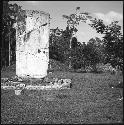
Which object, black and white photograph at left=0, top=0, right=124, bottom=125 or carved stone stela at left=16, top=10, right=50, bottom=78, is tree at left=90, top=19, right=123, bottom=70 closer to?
black and white photograph at left=0, top=0, right=124, bottom=125

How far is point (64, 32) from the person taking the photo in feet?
159

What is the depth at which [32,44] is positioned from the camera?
14.9m

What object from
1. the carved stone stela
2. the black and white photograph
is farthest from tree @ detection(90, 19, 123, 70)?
the carved stone stela

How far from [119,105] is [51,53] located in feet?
128

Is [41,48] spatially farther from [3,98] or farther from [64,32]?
[64,32]

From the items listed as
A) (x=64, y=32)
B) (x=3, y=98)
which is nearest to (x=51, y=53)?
(x=64, y=32)

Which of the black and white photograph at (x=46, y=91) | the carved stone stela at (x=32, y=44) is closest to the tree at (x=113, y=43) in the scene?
the black and white photograph at (x=46, y=91)

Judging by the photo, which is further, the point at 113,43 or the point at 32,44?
the point at 32,44

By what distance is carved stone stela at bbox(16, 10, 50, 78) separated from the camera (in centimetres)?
1491

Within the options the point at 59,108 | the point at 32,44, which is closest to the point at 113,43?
the point at 59,108

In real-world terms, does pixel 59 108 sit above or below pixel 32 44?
below

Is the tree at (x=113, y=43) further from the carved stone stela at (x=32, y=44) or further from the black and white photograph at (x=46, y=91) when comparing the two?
the carved stone stela at (x=32, y=44)

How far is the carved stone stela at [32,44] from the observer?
48.9ft

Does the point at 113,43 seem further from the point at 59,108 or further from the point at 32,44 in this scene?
the point at 32,44
